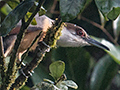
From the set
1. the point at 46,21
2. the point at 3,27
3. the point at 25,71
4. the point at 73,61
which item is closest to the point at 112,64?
the point at 73,61

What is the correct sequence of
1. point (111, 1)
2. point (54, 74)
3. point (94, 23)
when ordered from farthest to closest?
1. point (94, 23)
2. point (54, 74)
3. point (111, 1)

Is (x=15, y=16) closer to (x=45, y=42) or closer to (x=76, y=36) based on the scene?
(x=45, y=42)

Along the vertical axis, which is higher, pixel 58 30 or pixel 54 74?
pixel 58 30

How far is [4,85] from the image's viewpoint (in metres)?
1.39

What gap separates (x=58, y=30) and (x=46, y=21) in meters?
0.77

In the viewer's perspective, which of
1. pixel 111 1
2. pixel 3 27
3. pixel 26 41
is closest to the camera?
pixel 111 1

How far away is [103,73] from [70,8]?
2.41 metres

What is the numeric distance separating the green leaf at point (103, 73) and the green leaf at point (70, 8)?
2.32 m

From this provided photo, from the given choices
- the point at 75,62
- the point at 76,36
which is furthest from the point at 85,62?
the point at 76,36

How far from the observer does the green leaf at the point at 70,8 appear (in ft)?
2.62

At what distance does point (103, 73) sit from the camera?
3107mm

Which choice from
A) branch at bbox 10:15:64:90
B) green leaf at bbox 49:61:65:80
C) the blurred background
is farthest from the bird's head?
green leaf at bbox 49:61:65:80

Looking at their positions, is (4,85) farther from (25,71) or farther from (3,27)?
(3,27)

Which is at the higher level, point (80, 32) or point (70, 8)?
point (70, 8)
